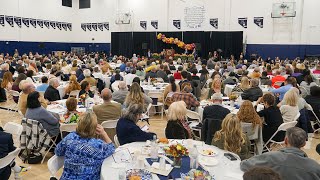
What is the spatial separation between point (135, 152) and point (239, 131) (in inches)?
57.1

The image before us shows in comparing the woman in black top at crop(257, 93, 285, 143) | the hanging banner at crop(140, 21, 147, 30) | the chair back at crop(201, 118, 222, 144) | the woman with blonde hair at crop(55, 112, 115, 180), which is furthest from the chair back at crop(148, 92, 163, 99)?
the hanging banner at crop(140, 21, 147, 30)

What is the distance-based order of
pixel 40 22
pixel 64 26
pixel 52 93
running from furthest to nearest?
pixel 64 26, pixel 40 22, pixel 52 93

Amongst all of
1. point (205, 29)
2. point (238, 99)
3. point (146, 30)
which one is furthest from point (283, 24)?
point (238, 99)

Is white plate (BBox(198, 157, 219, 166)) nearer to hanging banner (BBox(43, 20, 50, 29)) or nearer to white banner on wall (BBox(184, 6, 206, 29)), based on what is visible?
white banner on wall (BBox(184, 6, 206, 29))

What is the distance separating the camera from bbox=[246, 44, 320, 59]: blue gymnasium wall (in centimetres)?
2125

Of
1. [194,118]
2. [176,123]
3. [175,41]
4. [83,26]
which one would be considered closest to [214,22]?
[175,41]

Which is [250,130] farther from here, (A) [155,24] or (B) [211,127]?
(A) [155,24]

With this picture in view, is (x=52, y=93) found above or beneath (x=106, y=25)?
beneath

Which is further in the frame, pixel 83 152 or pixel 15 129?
pixel 15 129

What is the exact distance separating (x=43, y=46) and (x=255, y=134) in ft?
85.8

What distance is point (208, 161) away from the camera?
3.79m

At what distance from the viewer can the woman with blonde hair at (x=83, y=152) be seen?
3.53m

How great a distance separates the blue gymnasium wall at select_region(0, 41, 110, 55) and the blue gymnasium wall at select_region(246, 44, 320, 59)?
14564 millimetres

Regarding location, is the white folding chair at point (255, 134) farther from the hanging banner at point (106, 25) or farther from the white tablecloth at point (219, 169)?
the hanging banner at point (106, 25)
